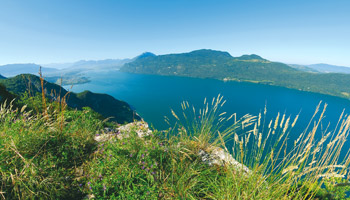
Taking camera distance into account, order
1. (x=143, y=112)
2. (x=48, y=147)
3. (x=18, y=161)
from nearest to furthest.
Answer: (x=18, y=161)
(x=48, y=147)
(x=143, y=112)

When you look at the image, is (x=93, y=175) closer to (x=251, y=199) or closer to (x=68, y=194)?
(x=68, y=194)

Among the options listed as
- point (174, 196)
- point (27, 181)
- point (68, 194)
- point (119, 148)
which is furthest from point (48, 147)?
point (174, 196)

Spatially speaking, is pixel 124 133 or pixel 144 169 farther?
pixel 124 133

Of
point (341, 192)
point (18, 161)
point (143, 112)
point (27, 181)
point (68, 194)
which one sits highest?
point (18, 161)

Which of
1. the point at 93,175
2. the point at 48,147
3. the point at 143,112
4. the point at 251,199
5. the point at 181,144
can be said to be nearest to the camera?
the point at 251,199

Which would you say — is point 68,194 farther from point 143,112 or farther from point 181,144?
point 143,112

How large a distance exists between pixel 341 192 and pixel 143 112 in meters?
98.1

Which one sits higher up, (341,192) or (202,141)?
(202,141)

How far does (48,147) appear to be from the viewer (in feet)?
10.2

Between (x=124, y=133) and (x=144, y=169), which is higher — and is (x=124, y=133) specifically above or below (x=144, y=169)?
above

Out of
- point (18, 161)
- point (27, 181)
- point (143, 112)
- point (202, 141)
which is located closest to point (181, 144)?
point (202, 141)

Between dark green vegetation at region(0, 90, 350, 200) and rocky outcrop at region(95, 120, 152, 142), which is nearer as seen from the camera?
dark green vegetation at region(0, 90, 350, 200)

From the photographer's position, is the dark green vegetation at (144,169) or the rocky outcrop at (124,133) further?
the rocky outcrop at (124,133)

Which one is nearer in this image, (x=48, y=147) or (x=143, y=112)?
(x=48, y=147)
